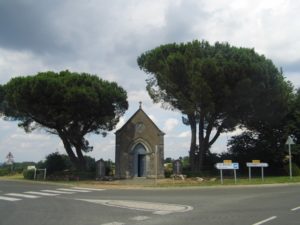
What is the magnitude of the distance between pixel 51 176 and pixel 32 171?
78.2 inches

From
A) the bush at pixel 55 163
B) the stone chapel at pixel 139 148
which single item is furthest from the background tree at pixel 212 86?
the bush at pixel 55 163

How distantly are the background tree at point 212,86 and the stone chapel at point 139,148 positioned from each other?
2.94 m

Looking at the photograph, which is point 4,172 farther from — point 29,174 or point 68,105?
point 68,105

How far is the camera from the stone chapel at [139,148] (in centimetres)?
4206

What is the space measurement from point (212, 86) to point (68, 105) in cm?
1251

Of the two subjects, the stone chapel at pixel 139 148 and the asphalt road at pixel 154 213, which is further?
the stone chapel at pixel 139 148

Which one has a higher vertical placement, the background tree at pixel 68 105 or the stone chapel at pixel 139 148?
the background tree at pixel 68 105

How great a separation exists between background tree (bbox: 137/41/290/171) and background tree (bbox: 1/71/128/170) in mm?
4309

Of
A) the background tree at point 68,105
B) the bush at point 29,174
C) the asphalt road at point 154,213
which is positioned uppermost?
the background tree at point 68,105

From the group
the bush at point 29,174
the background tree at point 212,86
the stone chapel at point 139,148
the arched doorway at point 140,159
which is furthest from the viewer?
the arched doorway at point 140,159

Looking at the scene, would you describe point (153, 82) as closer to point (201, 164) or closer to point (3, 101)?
point (201, 164)

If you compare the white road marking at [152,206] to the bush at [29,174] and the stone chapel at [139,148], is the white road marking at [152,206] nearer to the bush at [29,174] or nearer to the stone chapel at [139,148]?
the stone chapel at [139,148]

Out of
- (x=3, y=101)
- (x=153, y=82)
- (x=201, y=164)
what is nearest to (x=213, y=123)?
(x=201, y=164)

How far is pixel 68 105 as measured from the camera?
1587 inches
